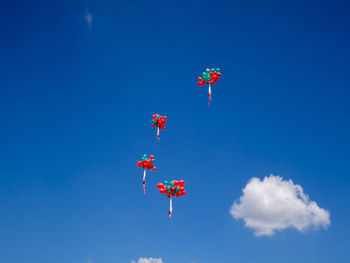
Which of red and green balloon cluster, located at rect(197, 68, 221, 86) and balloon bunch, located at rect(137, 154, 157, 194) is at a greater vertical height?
red and green balloon cluster, located at rect(197, 68, 221, 86)

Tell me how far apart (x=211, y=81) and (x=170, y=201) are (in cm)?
1085

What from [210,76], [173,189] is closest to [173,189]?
[173,189]

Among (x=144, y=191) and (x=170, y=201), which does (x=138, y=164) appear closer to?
(x=144, y=191)

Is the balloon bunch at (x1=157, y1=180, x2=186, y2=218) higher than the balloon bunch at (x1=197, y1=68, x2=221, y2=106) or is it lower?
lower

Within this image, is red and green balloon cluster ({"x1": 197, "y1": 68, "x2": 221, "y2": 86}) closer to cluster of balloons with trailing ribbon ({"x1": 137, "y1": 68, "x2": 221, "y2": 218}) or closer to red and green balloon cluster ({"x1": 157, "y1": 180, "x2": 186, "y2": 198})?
cluster of balloons with trailing ribbon ({"x1": 137, "y1": 68, "x2": 221, "y2": 218})

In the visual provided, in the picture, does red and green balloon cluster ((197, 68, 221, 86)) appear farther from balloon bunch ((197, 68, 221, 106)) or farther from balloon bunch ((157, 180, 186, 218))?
balloon bunch ((157, 180, 186, 218))

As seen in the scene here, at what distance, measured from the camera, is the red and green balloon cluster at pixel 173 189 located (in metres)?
24.6

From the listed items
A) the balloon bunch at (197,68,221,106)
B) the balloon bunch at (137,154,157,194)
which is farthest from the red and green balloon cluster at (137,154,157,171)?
the balloon bunch at (197,68,221,106)

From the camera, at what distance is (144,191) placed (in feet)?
82.3

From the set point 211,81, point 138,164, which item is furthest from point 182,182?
point 211,81

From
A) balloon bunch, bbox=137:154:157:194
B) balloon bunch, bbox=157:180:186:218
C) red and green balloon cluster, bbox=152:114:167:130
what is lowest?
balloon bunch, bbox=157:180:186:218

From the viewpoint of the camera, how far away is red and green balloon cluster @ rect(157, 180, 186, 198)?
24578mm

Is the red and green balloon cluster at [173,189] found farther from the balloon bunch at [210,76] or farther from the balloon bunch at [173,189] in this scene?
the balloon bunch at [210,76]

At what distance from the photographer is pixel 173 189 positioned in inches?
969
